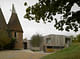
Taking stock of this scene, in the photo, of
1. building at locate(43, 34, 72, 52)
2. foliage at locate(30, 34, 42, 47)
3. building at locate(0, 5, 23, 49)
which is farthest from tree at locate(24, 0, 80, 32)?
foliage at locate(30, 34, 42, 47)

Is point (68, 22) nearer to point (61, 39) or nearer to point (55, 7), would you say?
point (55, 7)

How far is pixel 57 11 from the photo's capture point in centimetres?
751

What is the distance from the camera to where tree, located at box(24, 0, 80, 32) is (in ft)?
22.8

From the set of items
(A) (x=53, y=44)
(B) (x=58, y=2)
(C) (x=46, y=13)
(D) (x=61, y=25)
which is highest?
(B) (x=58, y=2)

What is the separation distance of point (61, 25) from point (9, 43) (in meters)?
20.6

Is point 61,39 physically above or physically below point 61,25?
below

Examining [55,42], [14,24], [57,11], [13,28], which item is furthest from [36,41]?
[57,11]

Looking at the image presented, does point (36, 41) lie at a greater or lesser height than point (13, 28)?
lesser

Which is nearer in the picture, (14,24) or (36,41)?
(14,24)

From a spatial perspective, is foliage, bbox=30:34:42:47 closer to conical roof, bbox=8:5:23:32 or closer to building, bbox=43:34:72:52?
building, bbox=43:34:72:52

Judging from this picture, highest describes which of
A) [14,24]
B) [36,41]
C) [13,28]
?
[14,24]

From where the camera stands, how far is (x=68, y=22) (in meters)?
8.06

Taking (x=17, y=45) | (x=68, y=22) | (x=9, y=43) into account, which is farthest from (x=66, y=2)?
(x=17, y=45)

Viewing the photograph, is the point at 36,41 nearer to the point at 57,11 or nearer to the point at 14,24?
the point at 14,24
